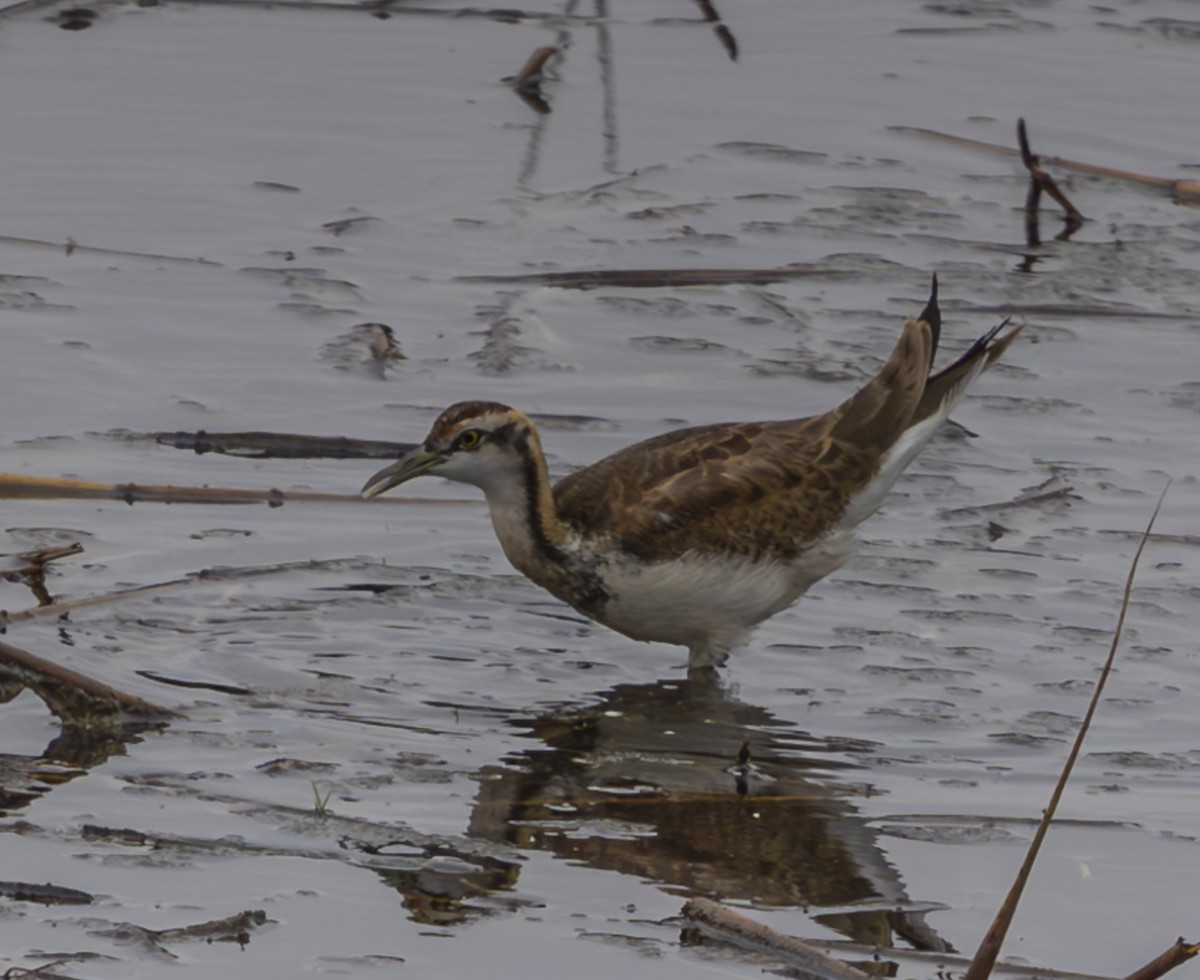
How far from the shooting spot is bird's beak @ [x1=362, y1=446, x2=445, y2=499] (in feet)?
26.7

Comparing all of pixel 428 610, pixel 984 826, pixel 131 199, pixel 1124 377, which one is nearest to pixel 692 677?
pixel 428 610

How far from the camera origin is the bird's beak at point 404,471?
8141 millimetres

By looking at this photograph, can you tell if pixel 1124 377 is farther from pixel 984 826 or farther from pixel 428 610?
pixel 984 826

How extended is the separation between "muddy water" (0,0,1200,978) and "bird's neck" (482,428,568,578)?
26cm

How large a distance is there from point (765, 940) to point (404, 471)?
3179 millimetres

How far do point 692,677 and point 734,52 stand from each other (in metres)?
7.45

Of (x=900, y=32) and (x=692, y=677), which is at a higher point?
(x=900, y=32)

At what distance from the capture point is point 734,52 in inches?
587

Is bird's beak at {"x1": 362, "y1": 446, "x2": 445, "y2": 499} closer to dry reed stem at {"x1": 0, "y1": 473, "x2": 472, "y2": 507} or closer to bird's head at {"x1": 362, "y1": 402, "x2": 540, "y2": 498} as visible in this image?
bird's head at {"x1": 362, "y1": 402, "x2": 540, "y2": 498}

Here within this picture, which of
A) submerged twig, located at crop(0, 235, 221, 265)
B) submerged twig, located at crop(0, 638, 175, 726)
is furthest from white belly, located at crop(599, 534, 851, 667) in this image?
submerged twig, located at crop(0, 235, 221, 265)

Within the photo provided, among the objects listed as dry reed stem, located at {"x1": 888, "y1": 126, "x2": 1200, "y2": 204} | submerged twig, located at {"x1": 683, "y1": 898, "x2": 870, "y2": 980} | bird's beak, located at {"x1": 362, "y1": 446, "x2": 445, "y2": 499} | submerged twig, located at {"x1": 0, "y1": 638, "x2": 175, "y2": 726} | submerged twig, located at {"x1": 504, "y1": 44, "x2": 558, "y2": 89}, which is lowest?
submerged twig, located at {"x1": 0, "y1": 638, "x2": 175, "y2": 726}

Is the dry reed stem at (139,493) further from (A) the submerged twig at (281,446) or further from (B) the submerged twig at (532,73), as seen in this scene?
(B) the submerged twig at (532,73)

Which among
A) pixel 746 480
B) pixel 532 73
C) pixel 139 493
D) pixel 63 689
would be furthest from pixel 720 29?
pixel 63 689

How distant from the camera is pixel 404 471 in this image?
8148mm
